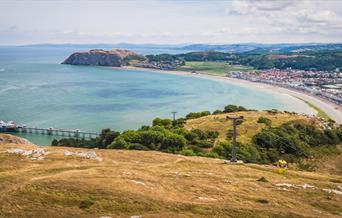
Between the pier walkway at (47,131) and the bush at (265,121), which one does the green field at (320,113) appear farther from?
the pier walkway at (47,131)

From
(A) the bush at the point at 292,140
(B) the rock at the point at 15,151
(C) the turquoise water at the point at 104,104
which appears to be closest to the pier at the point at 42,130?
(C) the turquoise water at the point at 104,104

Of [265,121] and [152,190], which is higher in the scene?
[152,190]

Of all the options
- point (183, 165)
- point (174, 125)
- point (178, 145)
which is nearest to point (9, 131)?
point (174, 125)

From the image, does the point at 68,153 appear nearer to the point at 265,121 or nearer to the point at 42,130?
the point at 265,121

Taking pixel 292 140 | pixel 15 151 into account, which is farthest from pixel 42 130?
pixel 292 140

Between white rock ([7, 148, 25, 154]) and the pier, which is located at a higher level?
white rock ([7, 148, 25, 154])

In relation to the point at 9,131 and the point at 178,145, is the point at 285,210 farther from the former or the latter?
the point at 9,131

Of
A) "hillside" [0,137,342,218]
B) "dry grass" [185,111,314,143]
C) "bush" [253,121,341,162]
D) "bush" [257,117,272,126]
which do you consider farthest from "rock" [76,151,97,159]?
"bush" [257,117,272,126]

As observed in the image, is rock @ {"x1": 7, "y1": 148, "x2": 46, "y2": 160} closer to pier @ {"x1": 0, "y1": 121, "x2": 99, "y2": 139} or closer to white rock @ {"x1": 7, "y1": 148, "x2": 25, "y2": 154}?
white rock @ {"x1": 7, "y1": 148, "x2": 25, "y2": 154}
